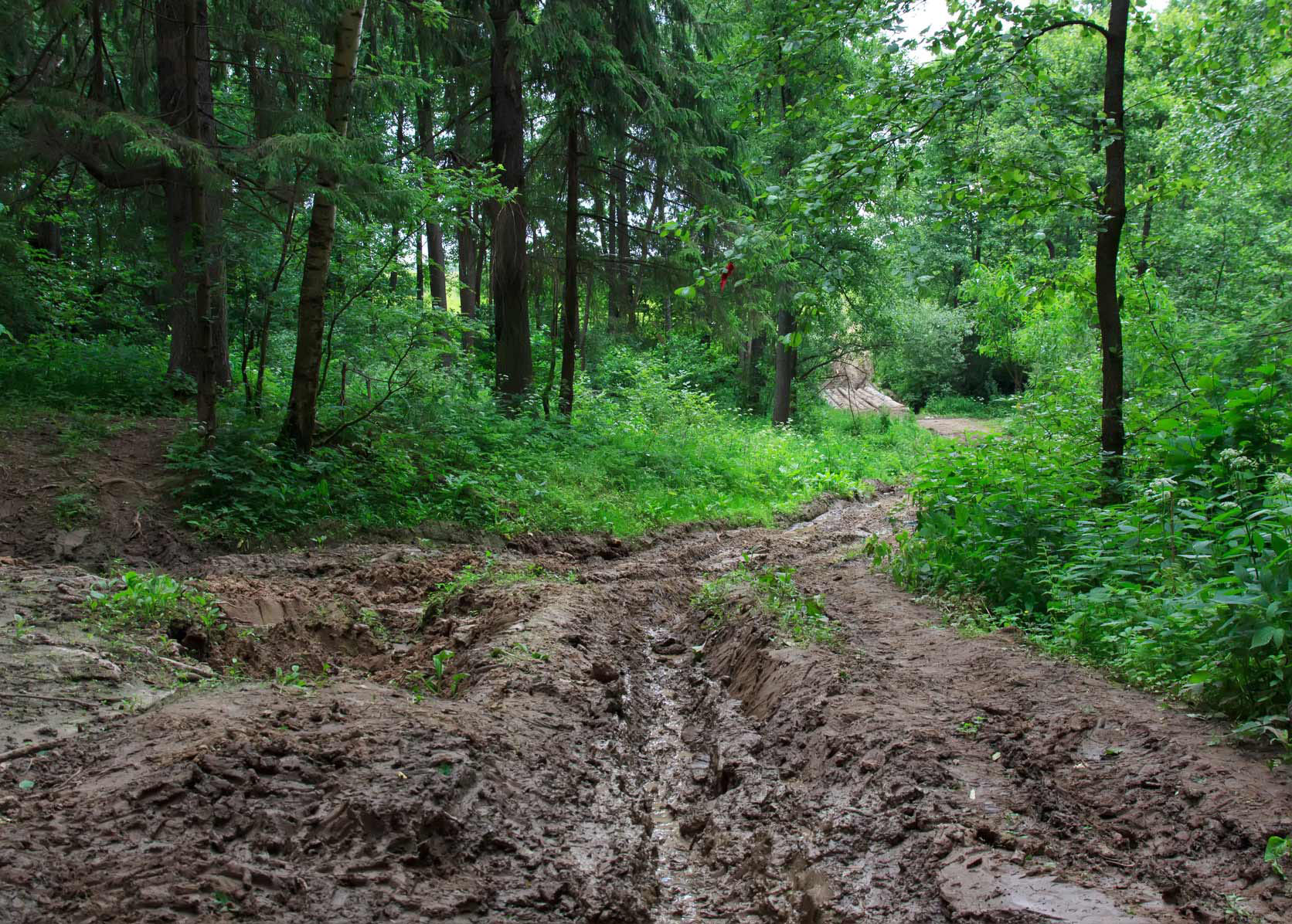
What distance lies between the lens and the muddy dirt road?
9.97 feet

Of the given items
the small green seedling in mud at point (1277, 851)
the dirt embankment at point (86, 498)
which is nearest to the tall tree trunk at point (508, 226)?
the dirt embankment at point (86, 498)

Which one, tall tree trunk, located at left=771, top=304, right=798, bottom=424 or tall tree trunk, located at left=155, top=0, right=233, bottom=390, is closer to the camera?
tall tree trunk, located at left=155, top=0, right=233, bottom=390

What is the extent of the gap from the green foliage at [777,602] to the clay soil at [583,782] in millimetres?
207

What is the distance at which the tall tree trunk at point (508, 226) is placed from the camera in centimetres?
1368

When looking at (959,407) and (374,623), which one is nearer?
(374,623)

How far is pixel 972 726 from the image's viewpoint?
4531 millimetres

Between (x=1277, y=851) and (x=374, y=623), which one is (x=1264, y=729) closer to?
(x=1277, y=851)

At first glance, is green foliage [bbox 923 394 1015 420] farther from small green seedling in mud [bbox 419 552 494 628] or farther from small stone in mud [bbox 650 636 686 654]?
small green seedling in mud [bbox 419 552 494 628]

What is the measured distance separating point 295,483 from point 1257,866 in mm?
8993

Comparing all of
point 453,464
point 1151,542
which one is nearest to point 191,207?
point 453,464

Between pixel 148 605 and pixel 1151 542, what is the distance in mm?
7003

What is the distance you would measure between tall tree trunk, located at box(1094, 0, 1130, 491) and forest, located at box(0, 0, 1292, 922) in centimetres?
5

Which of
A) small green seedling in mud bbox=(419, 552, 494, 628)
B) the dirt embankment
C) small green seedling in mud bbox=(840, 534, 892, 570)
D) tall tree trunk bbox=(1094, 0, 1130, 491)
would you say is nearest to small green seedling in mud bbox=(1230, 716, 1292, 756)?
tall tree trunk bbox=(1094, 0, 1130, 491)

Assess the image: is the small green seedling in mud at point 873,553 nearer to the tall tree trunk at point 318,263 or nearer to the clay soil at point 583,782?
the clay soil at point 583,782
